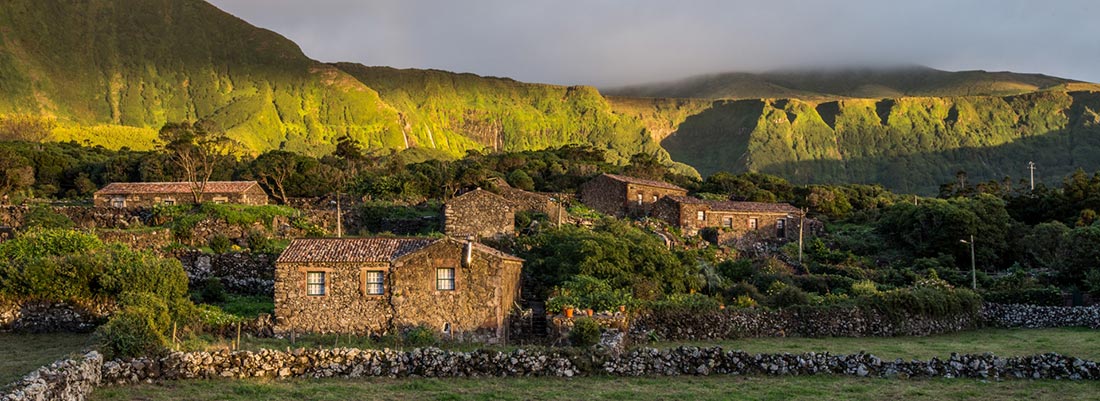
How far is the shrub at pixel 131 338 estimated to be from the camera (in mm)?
18141

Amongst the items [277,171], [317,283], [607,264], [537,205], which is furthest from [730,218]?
[317,283]

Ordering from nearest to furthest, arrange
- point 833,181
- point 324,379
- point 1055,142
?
point 324,379, point 833,181, point 1055,142

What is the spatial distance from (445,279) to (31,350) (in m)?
11.4

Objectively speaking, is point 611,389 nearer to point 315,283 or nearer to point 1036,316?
point 315,283

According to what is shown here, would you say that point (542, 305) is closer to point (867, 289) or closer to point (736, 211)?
point (867, 289)

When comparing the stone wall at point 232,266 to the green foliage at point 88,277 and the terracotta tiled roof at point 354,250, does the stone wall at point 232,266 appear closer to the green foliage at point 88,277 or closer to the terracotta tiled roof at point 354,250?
the green foliage at point 88,277

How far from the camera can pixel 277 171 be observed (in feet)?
220

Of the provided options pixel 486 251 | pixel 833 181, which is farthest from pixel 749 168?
pixel 486 251

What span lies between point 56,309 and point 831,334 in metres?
25.4

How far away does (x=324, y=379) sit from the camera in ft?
59.0

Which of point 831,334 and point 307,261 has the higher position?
point 307,261

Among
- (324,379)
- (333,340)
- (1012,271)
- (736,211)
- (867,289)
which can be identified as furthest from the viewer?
(736,211)

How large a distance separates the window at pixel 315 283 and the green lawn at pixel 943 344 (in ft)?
35.1

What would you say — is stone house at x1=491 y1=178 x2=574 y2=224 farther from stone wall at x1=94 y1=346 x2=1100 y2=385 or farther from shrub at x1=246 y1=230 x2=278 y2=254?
stone wall at x1=94 y1=346 x2=1100 y2=385
